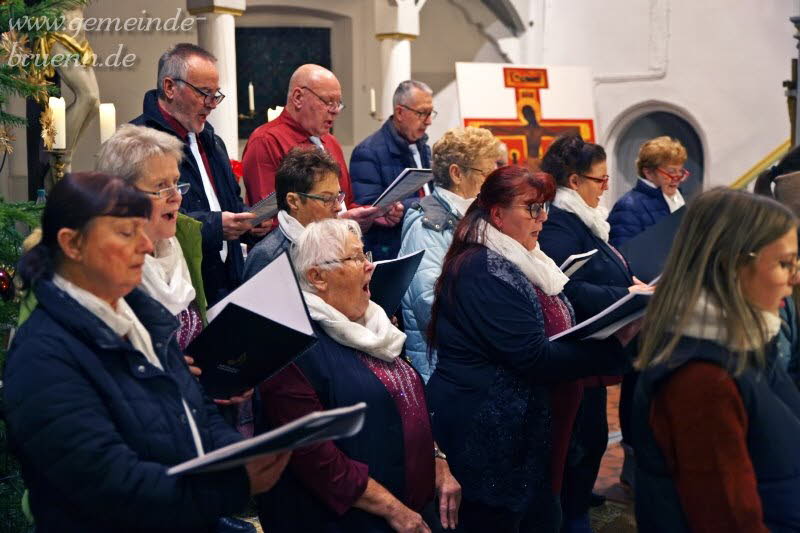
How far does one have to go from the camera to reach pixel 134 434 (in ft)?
6.52

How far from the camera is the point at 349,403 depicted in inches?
107

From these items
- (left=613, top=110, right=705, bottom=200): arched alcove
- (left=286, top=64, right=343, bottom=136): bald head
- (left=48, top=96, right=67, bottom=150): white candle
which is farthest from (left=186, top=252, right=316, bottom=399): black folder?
(left=613, top=110, right=705, bottom=200): arched alcove

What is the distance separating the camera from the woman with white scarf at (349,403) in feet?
8.82

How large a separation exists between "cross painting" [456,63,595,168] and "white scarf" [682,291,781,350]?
7363 millimetres

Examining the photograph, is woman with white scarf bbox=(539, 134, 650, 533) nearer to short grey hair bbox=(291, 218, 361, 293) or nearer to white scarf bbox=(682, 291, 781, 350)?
short grey hair bbox=(291, 218, 361, 293)

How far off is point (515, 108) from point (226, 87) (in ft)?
9.51

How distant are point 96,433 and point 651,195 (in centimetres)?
457

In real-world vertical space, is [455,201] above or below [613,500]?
above

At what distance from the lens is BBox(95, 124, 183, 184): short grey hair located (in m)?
2.79

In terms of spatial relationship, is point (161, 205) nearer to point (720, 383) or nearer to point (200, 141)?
point (200, 141)

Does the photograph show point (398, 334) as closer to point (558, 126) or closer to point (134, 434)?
point (134, 434)

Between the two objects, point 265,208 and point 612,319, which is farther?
point 265,208

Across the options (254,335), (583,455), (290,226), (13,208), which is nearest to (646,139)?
(583,455)

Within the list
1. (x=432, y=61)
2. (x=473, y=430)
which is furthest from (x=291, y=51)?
(x=473, y=430)
